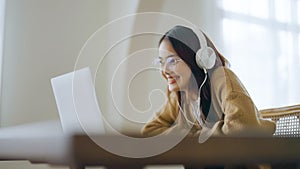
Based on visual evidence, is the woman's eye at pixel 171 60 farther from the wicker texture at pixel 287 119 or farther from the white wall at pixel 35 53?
the white wall at pixel 35 53

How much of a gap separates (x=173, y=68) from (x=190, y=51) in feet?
0.21

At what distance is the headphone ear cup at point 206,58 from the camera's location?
996mm

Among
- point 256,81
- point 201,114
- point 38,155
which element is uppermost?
point 38,155

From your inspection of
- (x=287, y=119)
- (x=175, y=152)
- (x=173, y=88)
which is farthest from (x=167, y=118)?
(x=287, y=119)

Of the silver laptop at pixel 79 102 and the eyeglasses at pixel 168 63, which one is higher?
the eyeglasses at pixel 168 63

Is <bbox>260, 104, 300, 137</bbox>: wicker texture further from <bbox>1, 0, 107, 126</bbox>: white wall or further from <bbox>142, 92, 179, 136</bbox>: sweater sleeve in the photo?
<bbox>1, 0, 107, 126</bbox>: white wall

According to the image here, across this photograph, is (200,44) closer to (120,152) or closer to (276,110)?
(120,152)

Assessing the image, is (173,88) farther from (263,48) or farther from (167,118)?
(263,48)

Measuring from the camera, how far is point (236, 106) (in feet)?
2.98

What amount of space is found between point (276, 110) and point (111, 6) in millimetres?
2155

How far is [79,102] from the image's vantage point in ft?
3.60

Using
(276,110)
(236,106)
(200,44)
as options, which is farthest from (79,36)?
(236,106)

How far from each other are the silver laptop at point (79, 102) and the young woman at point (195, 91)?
17 centimetres

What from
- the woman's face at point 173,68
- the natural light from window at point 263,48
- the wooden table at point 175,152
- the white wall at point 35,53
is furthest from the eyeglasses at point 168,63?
the natural light from window at point 263,48
